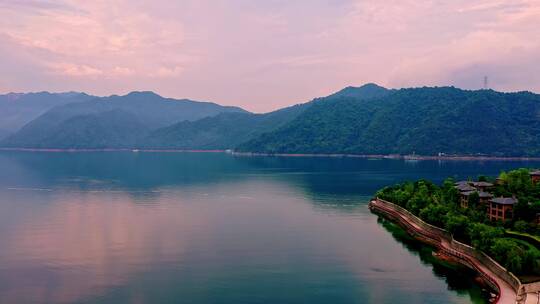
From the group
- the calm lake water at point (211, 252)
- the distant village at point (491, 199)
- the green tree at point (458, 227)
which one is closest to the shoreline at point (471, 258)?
the green tree at point (458, 227)

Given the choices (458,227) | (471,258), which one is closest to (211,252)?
(458,227)

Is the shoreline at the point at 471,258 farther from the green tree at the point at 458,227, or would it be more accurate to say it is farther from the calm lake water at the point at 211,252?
the calm lake water at the point at 211,252

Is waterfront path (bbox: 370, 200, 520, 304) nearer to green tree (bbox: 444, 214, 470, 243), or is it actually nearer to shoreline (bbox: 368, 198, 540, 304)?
shoreline (bbox: 368, 198, 540, 304)

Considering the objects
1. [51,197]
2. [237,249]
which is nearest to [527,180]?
[237,249]

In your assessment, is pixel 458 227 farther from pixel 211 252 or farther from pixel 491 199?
pixel 211 252

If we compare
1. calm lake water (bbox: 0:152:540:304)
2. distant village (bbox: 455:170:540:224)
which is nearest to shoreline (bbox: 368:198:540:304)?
calm lake water (bbox: 0:152:540:304)

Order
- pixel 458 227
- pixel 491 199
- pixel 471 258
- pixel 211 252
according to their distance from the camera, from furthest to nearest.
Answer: pixel 491 199 < pixel 211 252 < pixel 458 227 < pixel 471 258

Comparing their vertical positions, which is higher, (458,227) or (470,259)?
(458,227)
